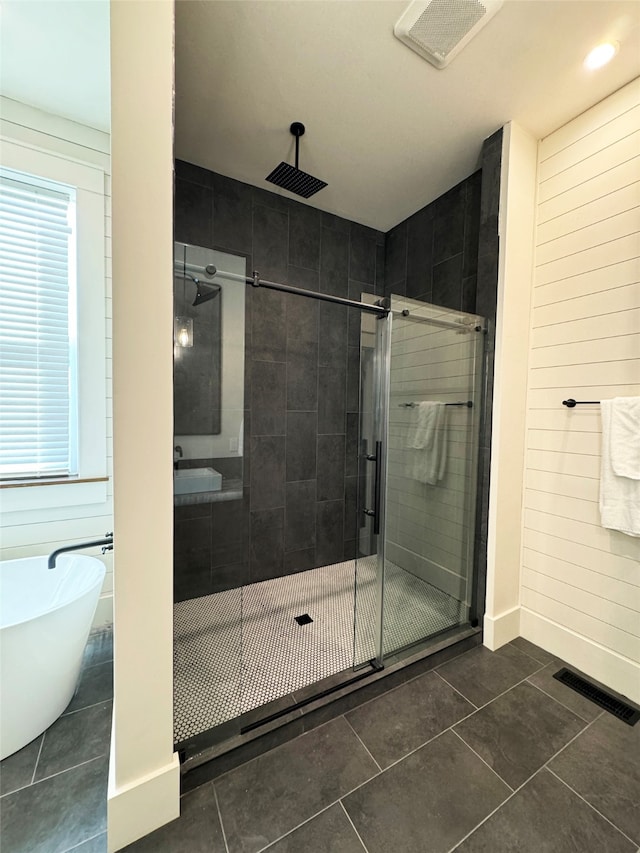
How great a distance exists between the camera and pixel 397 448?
1.82 meters

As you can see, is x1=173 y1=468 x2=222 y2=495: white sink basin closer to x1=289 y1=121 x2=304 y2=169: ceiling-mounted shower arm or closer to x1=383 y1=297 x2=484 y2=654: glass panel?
x1=383 y1=297 x2=484 y2=654: glass panel

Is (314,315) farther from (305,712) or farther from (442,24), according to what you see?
(305,712)

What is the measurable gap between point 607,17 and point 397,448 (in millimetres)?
1861

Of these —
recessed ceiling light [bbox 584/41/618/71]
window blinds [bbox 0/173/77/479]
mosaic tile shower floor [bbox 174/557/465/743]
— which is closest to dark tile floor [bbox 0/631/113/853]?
mosaic tile shower floor [bbox 174/557/465/743]

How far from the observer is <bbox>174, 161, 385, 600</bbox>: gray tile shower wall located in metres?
2.30

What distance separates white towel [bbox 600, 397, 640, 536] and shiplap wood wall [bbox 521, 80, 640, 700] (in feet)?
0.27

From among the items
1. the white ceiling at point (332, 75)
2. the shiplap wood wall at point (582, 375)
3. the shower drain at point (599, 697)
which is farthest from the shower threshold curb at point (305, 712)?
the white ceiling at point (332, 75)

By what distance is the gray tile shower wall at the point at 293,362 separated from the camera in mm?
2303

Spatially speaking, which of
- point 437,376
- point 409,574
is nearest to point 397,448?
point 437,376

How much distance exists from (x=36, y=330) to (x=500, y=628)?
3025 mm

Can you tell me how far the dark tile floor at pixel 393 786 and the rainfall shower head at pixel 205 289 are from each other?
5.73ft

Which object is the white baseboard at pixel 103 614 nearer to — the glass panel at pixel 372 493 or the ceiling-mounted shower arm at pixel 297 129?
the glass panel at pixel 372 493

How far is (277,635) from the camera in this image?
6.26 ft

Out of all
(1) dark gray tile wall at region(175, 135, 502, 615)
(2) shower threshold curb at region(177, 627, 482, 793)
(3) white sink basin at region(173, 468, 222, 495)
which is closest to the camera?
(2) shower threshold curb at region(177, 627, 482, 793)
